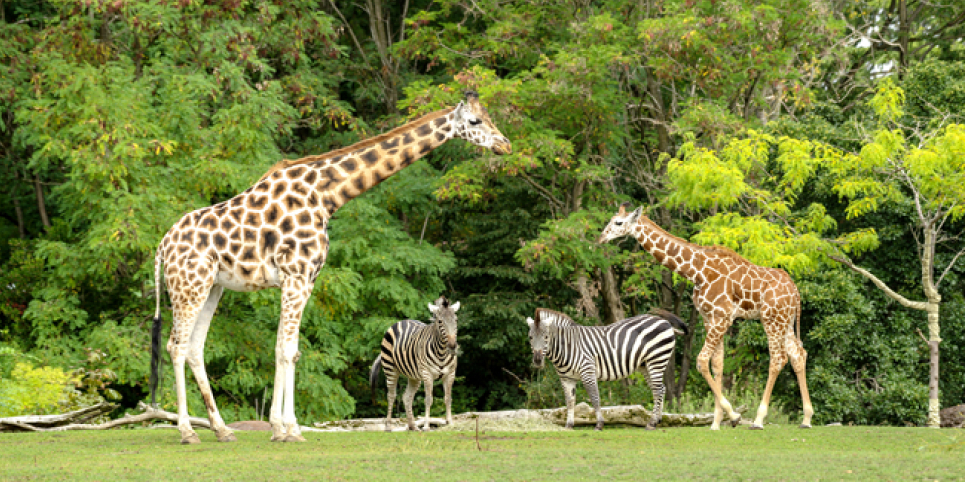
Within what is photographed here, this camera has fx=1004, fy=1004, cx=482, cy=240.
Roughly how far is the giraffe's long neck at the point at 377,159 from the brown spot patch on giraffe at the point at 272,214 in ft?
1.58

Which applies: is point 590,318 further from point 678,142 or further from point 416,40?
point 416,40

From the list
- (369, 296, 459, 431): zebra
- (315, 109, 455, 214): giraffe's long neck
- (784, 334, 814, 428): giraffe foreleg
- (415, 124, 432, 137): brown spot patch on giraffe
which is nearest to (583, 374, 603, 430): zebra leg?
(369, 296, 459, 431): zebra

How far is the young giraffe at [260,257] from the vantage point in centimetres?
1002

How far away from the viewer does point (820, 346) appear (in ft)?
58.6

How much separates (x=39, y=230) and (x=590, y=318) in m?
12.2

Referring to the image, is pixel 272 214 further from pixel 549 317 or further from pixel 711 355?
pixel 711 355

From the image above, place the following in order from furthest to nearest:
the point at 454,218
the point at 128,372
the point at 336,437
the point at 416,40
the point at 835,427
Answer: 1. the point at 454,218
2. the point at 416,40
3. the point at 128,372
4. the point at 835,427
5. the point at 336,437

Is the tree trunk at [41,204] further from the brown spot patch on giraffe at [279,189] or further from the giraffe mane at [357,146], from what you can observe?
the brown spot patch on giraffe at [279,189]

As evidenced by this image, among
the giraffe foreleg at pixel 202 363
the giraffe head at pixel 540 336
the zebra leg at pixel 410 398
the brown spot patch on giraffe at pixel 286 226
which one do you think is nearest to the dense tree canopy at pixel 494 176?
the giraffe head at pixel 540 336

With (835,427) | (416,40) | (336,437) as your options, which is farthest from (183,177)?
(835,427)

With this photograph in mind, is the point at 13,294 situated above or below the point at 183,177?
below

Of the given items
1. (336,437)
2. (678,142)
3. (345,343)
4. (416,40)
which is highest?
(416,40)

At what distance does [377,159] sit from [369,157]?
0.09m

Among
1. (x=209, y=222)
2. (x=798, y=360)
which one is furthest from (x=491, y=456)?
(x=798, y=360)
